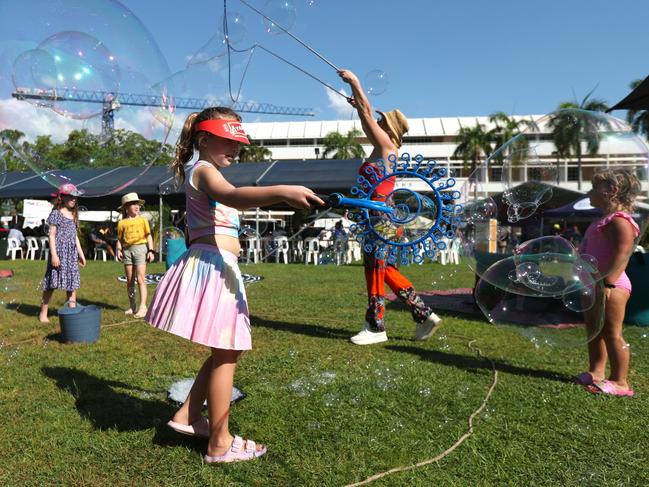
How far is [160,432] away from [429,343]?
2.77m

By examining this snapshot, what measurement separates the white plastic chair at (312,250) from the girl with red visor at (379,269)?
1075 centimetres

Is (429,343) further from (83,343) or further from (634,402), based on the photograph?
(83,343)

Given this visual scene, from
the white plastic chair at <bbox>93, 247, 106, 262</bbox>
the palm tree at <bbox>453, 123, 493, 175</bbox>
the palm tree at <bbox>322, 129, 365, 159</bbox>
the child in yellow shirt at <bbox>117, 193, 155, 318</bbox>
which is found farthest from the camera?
the palm tree at <bbox>322, 129, 365, 159</bbox>

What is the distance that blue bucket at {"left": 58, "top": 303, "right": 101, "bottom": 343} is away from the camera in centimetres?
449

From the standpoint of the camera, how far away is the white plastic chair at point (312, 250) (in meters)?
15.9

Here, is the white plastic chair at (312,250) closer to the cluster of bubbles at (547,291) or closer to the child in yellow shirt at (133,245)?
the child in yellow shirt at (133,245)

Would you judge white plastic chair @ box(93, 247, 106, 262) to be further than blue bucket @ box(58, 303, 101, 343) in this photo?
Yes

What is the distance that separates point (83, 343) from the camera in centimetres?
459

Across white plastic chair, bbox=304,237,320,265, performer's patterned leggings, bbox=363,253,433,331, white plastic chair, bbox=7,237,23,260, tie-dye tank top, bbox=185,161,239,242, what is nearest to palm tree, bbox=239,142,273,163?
white plastic chair, bbox=7,237,23,260

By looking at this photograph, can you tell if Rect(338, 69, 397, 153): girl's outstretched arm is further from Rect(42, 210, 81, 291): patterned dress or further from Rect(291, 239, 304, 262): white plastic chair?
Rect(291, 239, 304, 262): white plastic chair

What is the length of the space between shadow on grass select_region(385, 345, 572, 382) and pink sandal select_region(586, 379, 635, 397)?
9.0 inches

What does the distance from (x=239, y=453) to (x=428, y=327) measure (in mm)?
2761

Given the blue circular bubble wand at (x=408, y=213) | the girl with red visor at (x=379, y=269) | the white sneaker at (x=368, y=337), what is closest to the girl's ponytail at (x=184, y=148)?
the blue circular bubble wand at (x=408, y=213)

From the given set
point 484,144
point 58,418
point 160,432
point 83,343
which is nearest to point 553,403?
point 160,432
